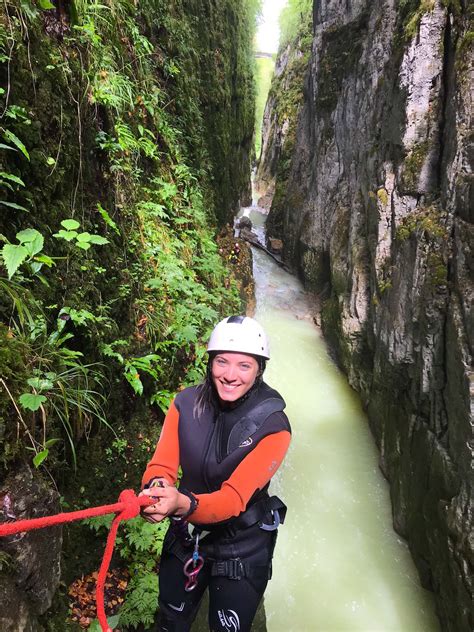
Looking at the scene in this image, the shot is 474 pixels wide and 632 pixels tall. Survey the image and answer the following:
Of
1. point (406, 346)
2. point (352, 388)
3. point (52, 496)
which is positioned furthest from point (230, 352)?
point (352, 388)

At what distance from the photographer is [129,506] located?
159 centimetres

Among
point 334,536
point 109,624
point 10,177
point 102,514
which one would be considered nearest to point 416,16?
point 10,177

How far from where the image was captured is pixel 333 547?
4.86 metres

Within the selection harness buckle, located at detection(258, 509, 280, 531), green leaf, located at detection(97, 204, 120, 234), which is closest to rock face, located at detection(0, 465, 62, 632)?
harness buckle, located at detection(258, 509, 280, 531)

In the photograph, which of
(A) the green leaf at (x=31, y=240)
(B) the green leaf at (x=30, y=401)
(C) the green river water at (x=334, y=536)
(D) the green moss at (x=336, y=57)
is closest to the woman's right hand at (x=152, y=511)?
(B) the green leaf at (x=30, y=401)

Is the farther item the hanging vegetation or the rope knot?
the hanging vegetation

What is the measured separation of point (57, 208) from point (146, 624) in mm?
3285

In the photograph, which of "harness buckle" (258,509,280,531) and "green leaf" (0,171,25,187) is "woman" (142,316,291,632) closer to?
"harness buckle" (258,509,280,531)

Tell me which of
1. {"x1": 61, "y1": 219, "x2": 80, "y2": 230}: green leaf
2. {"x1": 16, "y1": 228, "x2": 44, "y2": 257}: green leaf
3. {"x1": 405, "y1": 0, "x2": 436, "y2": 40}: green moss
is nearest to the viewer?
{"x1": 16, "y1": 228, "x2": 44, "y2": 257}: green leaf

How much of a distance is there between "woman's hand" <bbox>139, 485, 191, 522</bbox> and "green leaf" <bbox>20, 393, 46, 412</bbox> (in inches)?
28.7

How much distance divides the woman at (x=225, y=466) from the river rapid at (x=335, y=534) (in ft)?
5.81

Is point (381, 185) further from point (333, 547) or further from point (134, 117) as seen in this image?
point (333, 547)

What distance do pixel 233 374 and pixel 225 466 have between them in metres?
0.52

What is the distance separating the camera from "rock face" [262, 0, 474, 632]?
12.7ft
